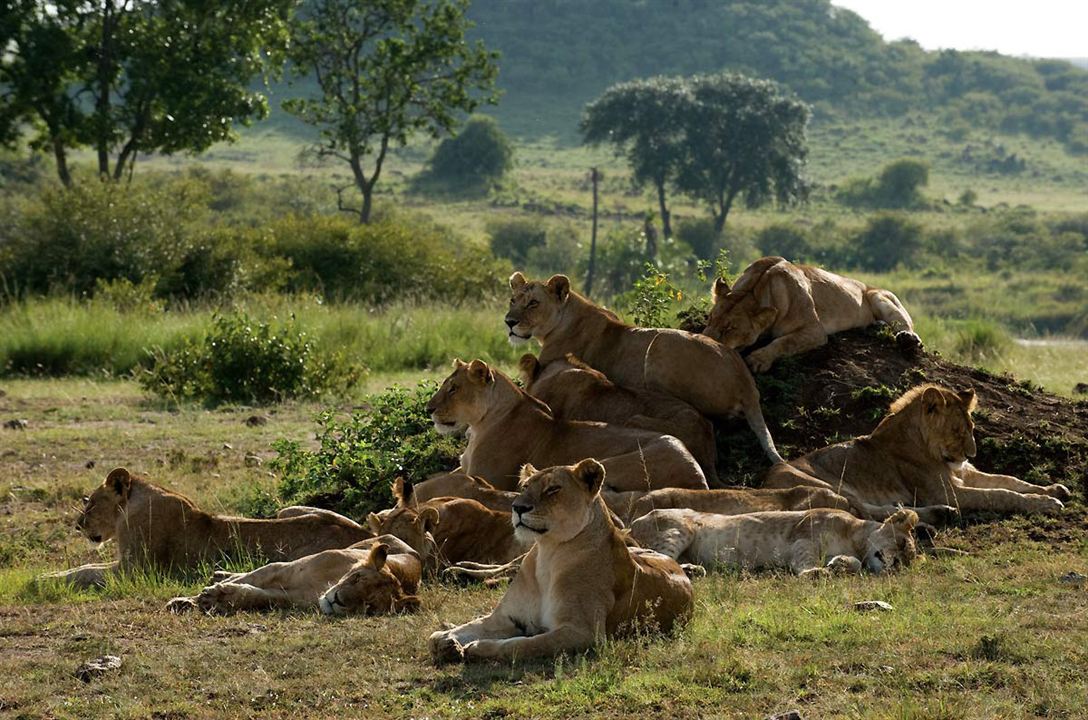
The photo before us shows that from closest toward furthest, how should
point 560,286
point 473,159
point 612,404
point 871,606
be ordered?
point 871,606
point 612,404
point 560,286
point 473,159

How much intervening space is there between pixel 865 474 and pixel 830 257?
4970 centimetres

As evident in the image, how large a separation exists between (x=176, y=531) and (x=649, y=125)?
58.5m

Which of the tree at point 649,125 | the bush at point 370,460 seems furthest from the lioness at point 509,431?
the tree at point 649,125

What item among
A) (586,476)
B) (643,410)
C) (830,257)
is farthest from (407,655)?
(830,257)

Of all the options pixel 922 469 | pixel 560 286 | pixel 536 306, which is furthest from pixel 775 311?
pixel 922 469

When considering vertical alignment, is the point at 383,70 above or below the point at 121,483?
above

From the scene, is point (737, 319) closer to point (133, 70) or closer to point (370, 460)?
point (370, 460)

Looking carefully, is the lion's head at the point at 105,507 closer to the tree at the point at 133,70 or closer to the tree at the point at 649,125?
the tree at the point at 133,70

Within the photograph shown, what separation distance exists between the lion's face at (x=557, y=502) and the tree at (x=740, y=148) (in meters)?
57.2

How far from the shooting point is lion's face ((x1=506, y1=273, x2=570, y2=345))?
1112 cm

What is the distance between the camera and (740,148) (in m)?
64.9

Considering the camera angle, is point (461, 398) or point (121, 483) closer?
point (121, 483)

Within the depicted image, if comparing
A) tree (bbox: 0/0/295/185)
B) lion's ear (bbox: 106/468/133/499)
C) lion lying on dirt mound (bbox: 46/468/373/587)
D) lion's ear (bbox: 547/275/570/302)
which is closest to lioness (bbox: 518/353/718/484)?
lion's ear (bbox: 547/275/570/302)

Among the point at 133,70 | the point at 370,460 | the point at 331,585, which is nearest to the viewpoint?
the point at 331,585
